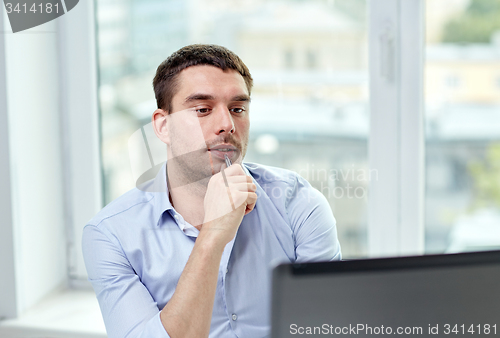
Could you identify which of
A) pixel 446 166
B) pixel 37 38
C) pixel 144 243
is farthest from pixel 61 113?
pixel 446 166

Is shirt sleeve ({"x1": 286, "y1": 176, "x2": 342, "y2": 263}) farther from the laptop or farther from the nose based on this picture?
the laptop

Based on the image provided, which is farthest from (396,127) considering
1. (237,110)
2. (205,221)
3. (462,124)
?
(205,221)

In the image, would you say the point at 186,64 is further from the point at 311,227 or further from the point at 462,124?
the point at 462,124

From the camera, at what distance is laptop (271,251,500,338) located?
1.67ft

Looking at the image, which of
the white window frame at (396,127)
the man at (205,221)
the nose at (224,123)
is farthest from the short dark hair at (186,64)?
the white window frame at (396,127)

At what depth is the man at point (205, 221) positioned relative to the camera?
1119 millimetres

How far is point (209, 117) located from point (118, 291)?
0.49 metres

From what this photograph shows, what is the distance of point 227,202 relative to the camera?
1.12 meters

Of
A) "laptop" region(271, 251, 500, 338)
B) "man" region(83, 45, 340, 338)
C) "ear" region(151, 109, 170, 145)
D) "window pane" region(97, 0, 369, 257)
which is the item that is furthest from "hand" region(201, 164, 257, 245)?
"window pane" region(97, 0, 369, 257)

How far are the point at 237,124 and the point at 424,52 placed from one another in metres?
0.85

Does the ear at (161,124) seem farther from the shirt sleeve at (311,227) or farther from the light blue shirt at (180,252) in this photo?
the shirt sleeve at (311,227)

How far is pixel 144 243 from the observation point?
47.4 inches

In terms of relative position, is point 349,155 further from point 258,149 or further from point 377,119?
point 258,149

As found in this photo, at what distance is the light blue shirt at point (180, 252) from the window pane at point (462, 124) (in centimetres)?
67
